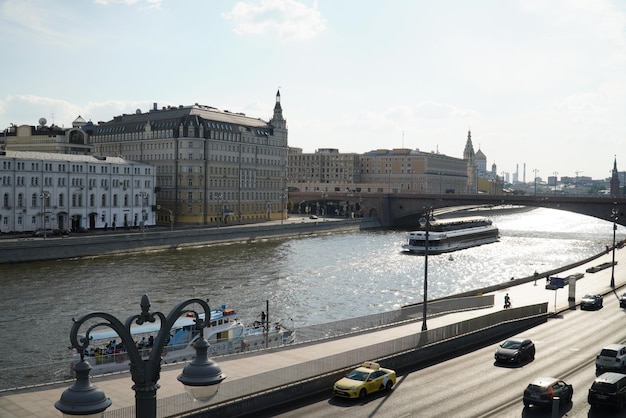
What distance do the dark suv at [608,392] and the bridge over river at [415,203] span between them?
3273 inches

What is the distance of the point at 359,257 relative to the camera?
78.4 m

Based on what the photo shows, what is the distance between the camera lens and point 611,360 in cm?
2617

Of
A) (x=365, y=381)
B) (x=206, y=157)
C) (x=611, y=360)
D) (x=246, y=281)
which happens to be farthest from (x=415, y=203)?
(x=365, y=381)

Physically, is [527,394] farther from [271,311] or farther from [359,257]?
[359,257]

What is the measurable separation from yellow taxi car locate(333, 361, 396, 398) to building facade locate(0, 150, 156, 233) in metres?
54.8

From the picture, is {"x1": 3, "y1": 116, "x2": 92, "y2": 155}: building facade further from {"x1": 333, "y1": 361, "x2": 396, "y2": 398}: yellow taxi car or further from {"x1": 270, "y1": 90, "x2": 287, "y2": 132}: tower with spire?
{"x1": 333, "y1": 361, "x2": 396, "y2": 398}: yellow taxi car

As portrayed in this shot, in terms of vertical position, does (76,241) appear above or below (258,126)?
below

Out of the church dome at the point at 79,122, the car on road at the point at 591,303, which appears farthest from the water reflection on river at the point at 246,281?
the church dome at the point at 79,122

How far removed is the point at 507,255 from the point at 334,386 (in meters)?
68.0

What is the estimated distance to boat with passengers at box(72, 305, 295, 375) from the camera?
28906mm

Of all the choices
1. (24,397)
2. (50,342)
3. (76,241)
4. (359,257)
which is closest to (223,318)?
(50,342)

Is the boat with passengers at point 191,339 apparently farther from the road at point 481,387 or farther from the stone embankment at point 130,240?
the stone embankment at point 130,240

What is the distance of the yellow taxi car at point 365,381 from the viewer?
22.3 meters

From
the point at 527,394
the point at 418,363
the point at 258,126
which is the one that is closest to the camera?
the point at 527,394
